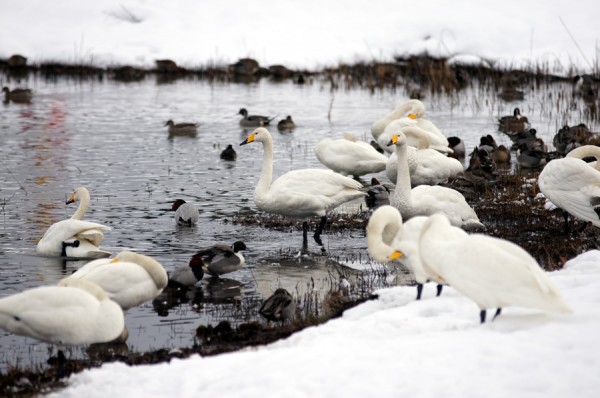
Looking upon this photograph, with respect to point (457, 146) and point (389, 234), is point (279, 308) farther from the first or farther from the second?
point (457, 146)

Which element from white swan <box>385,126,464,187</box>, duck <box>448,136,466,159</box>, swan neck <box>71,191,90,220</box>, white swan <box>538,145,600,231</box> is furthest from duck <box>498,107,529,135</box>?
swan neck <box>71,191,90,220</box>

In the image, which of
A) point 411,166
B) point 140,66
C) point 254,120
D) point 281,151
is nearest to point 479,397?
point 411,166

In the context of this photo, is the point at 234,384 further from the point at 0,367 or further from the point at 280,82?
the point at 280,82

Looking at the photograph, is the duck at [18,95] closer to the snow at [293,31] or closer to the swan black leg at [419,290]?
the snow at [293,31]

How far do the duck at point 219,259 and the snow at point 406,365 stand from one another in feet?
8.56

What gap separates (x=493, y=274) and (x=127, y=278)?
314 cm

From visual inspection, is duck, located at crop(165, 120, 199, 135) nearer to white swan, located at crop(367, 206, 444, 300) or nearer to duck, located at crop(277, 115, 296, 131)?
duck, located at crop(277, 115, 296, 131)

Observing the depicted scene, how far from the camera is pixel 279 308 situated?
755 cm

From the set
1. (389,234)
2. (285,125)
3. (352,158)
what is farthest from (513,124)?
(389,234)

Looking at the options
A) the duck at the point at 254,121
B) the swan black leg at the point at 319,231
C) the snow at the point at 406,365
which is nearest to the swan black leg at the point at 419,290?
the snow at the point at 406,365

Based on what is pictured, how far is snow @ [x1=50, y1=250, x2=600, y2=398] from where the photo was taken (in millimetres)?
5070

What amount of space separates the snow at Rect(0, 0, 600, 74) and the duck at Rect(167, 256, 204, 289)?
2943 cm

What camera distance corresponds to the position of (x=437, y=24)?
4219cm

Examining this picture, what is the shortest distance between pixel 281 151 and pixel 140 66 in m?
21.9
